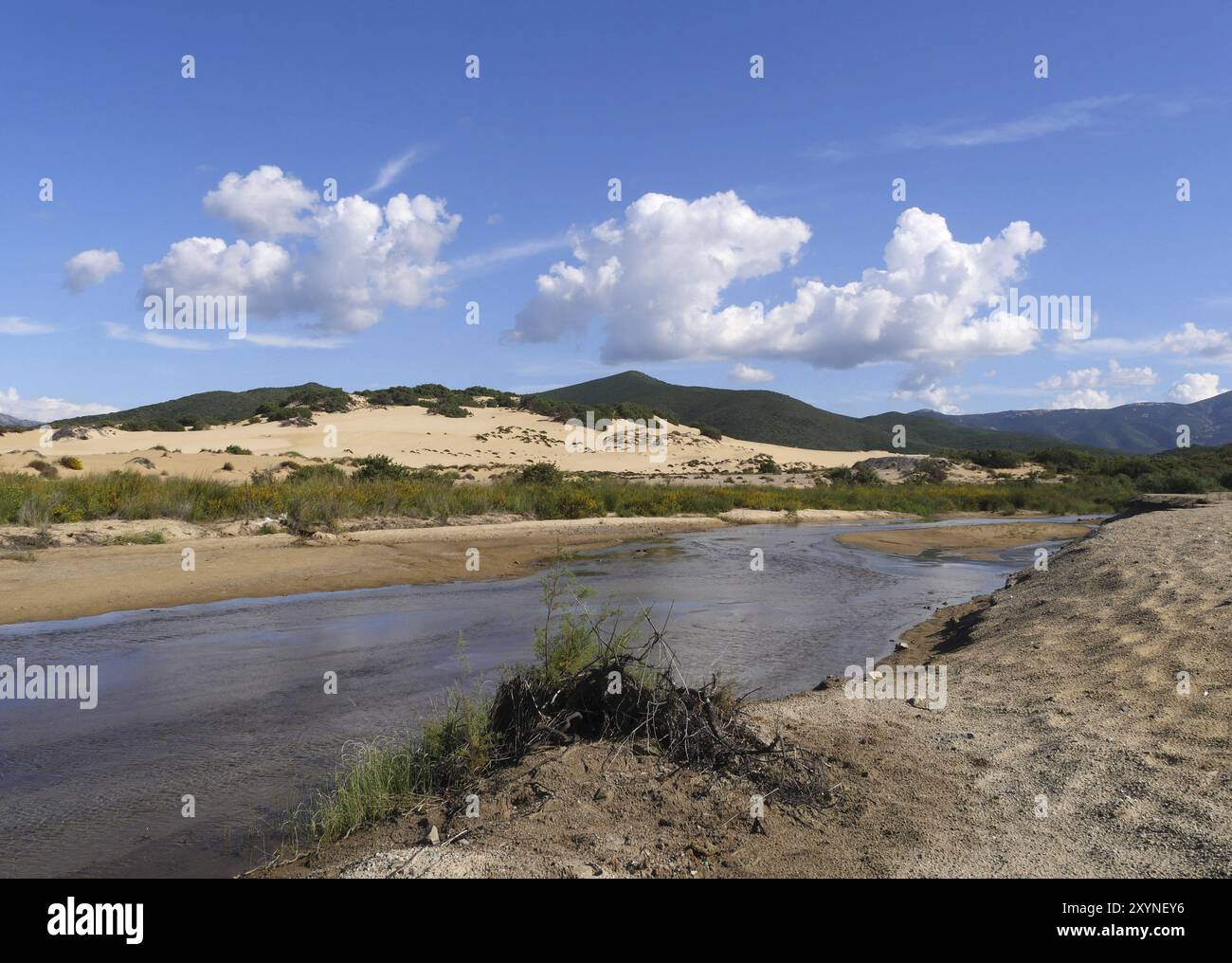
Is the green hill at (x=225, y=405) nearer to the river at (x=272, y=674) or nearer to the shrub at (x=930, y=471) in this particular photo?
the shrub at (x=930, y=471)

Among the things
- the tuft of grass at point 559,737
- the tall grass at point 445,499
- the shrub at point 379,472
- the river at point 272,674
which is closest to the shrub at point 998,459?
the tall grass at point 445,499

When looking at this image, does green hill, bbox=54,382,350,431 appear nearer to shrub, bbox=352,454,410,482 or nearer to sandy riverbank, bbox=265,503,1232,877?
shrub, bbox=352,454,410,482

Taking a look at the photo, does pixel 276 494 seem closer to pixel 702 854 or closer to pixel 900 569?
pixel 900 569

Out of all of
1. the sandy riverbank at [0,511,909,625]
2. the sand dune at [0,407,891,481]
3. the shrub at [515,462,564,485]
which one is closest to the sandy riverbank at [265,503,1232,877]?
the sandy riverbank at [0,511,909,625]

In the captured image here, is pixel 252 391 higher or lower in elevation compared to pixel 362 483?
higher

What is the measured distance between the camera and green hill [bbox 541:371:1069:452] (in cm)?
10638

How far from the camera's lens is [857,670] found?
8875mm

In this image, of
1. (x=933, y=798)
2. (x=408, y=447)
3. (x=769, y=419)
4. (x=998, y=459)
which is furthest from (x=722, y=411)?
(x=933, y=798)

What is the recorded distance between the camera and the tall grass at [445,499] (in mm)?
20297

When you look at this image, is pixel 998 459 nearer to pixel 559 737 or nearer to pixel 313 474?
pixel 313 474

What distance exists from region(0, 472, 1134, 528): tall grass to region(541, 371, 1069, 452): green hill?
3990 centimetres

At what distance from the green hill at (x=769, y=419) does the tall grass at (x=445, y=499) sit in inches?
1571

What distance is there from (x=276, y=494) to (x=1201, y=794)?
2302 cm
